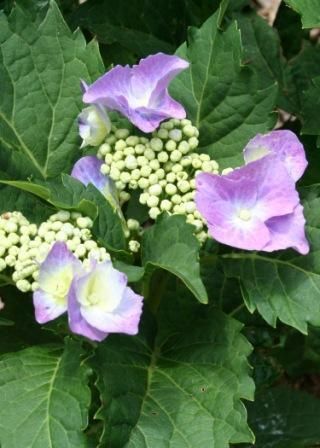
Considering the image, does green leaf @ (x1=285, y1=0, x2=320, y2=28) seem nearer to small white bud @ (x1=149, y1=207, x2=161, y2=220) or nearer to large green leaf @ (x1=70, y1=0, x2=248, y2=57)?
large green leaf @ (x1=70, y1=0, x2=248, y2=57)

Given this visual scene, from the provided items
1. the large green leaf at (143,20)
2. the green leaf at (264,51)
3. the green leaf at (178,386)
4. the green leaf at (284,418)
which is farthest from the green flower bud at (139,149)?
the green leaf at (284,418)

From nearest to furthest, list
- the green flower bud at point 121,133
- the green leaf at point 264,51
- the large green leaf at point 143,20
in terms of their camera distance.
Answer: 1. the green flower bud at point 121,133
2. the large green leaf at point 143,20
3. the green leaf at point 264,51

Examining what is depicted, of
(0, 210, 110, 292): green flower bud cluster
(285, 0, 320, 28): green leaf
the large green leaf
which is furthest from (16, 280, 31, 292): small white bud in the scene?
the large green leaf

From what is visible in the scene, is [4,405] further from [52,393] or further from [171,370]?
[171,370]

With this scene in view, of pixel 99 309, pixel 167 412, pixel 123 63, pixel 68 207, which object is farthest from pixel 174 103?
pixel 123 63

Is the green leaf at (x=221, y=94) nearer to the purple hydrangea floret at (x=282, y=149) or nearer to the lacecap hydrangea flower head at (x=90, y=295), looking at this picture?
the purple hydrangea floret at (x=282, y=149)

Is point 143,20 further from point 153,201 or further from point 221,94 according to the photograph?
point 153,201

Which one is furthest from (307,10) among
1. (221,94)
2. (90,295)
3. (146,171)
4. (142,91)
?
(90,295)
